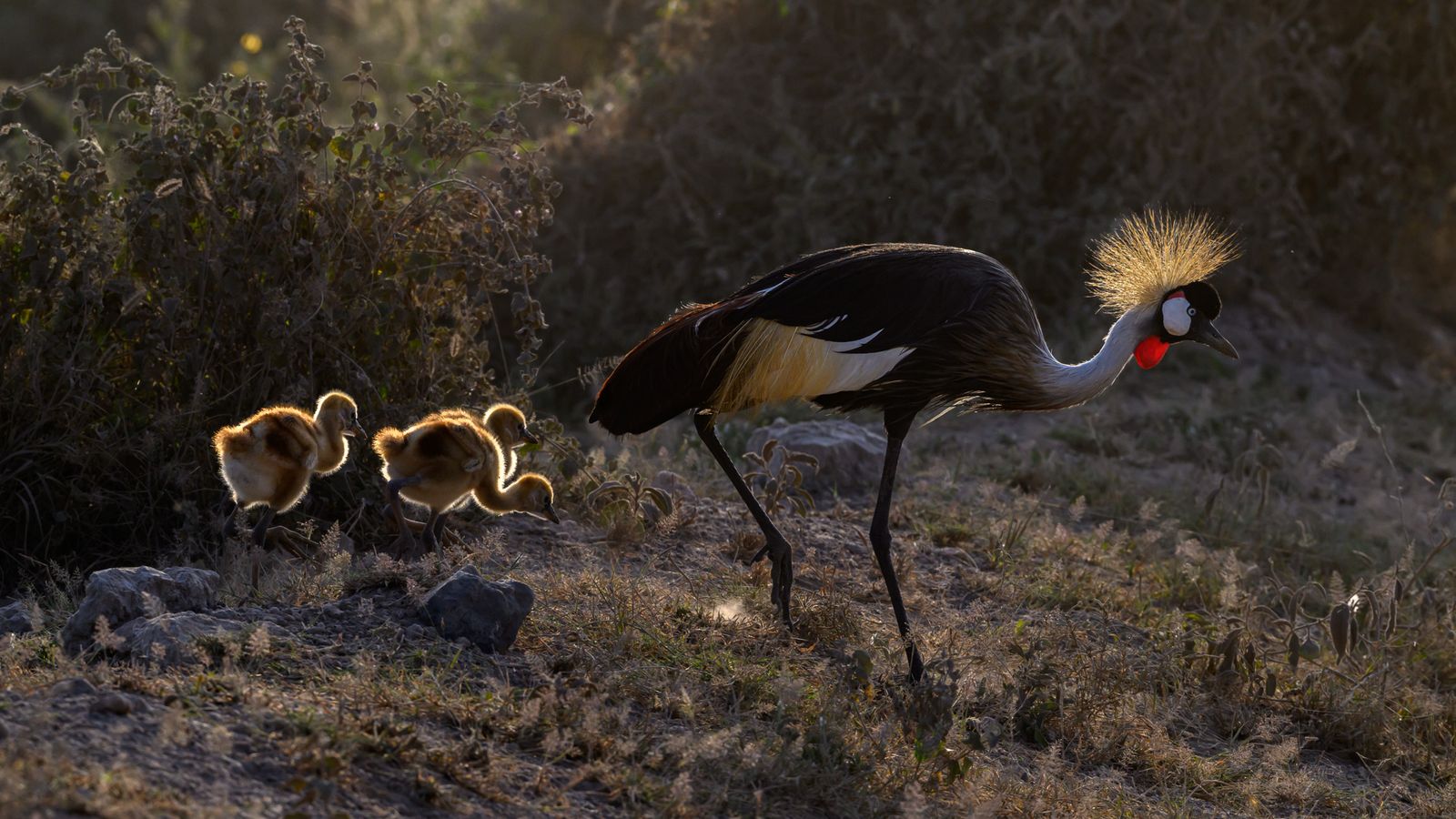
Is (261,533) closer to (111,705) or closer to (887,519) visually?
(111,705)

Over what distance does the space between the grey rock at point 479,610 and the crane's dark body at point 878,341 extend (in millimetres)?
935

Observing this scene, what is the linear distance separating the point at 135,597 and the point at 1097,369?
2.88m

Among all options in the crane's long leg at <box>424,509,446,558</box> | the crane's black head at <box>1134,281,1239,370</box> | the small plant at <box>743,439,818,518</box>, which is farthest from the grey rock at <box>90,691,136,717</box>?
the crane's black head at <box>1134,281,1239,370</box>

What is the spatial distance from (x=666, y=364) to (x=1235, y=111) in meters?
5.78

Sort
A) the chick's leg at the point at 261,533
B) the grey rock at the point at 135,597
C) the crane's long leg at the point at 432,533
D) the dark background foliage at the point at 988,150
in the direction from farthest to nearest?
1. the dark background foliage at the point at 988,150
2. the crane's long leg at the point at 432,533
3. the chick's leg at the point at 261,533
4. the grey rock at the point at 135,597

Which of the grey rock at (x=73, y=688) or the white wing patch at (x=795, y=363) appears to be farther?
the white wing patch at (x=795, y=363)

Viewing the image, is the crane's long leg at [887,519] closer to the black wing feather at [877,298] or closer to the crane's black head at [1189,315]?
the black wing feather at [877,298]

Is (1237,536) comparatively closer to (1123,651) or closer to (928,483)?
(928,483)

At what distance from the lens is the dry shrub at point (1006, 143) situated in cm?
902

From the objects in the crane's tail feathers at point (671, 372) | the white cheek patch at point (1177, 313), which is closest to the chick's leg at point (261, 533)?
the crane's tail feathers at point (671, 372)

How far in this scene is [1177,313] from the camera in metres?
5.05

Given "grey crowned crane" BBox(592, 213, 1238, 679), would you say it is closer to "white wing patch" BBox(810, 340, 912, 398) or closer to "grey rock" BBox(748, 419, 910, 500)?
"white wing patch" BBox(810, 340, 912, 398)

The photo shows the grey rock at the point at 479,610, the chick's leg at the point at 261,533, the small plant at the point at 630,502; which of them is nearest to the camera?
the grey rock at the point at 479,610

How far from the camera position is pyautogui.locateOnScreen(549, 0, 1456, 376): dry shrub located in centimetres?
902
